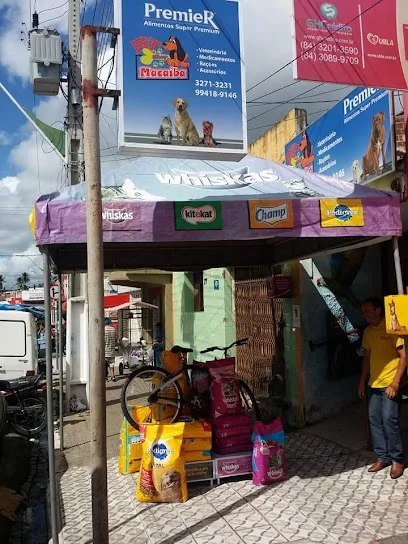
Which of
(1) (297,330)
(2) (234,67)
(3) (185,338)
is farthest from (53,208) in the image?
(3) (185,338)

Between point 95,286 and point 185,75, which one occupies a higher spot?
point 185,75

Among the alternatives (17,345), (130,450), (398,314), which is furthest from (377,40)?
(17,345)

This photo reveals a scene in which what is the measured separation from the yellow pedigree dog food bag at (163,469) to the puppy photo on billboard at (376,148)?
402 centimetres

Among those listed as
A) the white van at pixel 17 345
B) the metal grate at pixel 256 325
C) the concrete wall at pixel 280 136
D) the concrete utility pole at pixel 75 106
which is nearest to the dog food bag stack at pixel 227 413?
the metal grate at pixel 256 325

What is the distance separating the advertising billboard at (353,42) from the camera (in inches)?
197

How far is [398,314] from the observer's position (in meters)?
4.34

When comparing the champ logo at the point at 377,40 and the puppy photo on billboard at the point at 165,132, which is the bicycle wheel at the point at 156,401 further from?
the champ logo at the point at 377,40

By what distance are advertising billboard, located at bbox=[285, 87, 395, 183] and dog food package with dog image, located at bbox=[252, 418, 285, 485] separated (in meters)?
3.35

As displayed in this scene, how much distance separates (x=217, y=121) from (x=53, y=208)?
1.67 m

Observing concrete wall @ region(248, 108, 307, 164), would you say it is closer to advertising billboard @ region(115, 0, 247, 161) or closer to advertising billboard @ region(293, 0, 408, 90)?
advertising billboard @ region(293, 0, 408, 90)

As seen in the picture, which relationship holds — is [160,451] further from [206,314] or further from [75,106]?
[75,106]

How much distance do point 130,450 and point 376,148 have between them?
186 inches

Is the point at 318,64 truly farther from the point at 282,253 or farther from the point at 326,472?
the point at 326,472

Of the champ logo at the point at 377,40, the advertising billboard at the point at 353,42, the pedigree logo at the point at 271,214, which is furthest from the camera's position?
the champ logo at the point at 377,40
